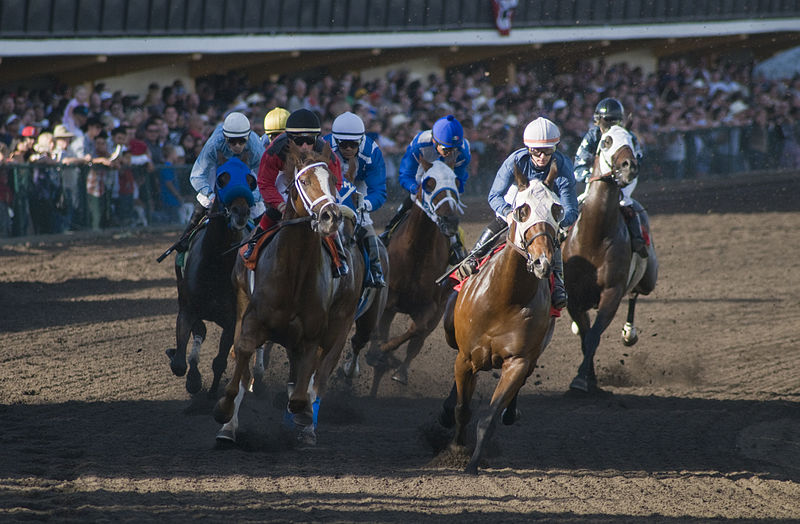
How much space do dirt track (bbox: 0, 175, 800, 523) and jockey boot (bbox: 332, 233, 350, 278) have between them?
1.24 metres

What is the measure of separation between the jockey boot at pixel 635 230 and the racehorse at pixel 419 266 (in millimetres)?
1746

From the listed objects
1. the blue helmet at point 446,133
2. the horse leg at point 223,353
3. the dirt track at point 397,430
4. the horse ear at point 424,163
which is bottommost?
the dirt track at point 397,430

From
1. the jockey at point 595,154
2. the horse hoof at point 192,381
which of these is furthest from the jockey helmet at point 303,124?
the jockey at point 595,154

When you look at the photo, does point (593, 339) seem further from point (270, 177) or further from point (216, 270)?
point (270, 177)

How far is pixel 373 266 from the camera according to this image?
322 inches

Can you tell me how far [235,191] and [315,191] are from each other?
1663 millimetres

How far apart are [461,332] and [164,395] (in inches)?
120

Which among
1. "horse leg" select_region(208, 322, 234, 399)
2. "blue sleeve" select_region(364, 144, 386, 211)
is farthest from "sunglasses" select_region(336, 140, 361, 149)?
"horse leg" select_region(208, 322, 234, 399)

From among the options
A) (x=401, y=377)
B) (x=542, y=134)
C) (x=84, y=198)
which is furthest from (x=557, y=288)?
(x=84, y=198)

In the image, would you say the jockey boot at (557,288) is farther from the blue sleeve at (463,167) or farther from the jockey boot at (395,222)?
the jockey boot at (395,222)

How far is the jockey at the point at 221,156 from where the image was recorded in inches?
332

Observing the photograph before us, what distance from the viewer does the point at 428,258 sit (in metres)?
9.27

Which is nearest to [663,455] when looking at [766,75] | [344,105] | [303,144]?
[303,144]

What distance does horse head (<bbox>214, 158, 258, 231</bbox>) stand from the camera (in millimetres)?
7914
